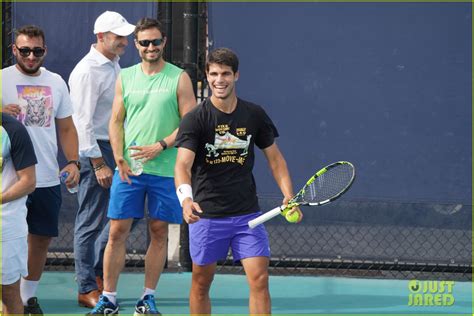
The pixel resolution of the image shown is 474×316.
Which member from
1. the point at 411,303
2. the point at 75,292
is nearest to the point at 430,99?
the point at 411,303

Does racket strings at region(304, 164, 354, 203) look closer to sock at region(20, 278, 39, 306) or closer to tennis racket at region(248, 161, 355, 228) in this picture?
tennis racket at region(248, 161, 355, 228)

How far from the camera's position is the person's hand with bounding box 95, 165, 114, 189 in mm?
7578

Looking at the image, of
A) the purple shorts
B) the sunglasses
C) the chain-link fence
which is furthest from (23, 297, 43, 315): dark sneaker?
the chain-link fence

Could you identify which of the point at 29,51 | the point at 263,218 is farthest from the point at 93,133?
the point at 263,218

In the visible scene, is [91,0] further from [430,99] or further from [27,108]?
[430,99]

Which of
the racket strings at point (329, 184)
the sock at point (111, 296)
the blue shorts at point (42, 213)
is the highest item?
the racket strings at point (329, 184)

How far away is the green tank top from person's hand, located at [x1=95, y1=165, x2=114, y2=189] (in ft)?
1.14

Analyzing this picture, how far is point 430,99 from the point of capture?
8586 mm

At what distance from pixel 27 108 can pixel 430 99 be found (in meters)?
3.07

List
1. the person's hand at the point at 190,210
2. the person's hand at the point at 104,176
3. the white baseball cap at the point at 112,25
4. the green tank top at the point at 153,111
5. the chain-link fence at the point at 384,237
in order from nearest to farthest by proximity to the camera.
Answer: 1. the person's hand at the point at 190,210
2. the green tank top at the point at 153,111
3. the person's hand at the point at 104,176
4. the white baseball cap at the point at 112,25
5. the chain-link fence at the point at 384,237

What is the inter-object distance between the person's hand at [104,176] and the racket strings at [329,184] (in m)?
1.59

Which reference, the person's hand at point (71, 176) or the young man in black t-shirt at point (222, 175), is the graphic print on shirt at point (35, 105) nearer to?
the person's hand at point (71, 176)

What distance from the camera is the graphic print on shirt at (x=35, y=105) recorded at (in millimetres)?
7016

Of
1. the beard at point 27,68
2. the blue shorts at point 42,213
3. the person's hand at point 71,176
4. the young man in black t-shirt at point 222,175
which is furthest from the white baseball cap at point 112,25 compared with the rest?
the young man in black t-shirt at point 222,175
